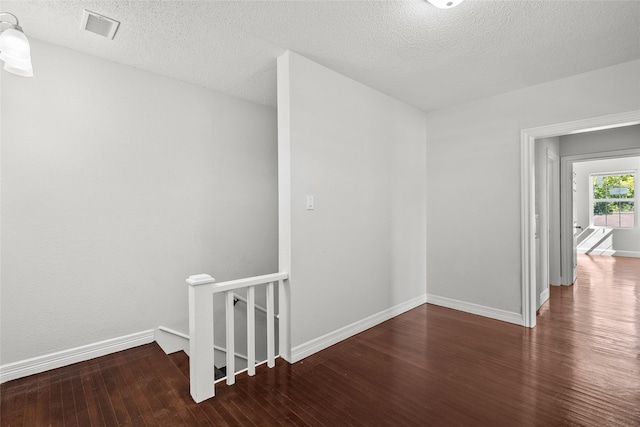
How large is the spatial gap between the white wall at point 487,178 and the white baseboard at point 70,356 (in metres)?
3.44

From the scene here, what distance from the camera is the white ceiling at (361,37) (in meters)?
1.98

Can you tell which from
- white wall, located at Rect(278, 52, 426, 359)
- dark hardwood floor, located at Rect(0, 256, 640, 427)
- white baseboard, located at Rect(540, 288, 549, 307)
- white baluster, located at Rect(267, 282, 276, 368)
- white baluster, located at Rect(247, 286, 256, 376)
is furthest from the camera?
white baseboard, located at Rect(540, 288, 549, 307)

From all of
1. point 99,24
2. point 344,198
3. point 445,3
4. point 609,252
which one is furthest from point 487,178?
point 609,252

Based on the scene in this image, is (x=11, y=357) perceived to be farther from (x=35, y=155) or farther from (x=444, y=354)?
(x=444, y=354)

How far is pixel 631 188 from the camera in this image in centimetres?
722

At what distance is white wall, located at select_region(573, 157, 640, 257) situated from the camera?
7.21 metres

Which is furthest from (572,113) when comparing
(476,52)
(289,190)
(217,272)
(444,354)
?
(217,272)

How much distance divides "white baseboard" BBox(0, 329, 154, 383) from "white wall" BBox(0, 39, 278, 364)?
0.16 ft

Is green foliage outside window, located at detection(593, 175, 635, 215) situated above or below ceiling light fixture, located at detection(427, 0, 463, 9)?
below

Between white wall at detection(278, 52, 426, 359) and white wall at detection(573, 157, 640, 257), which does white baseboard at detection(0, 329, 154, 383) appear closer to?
white wall at detection(278, 52, 426, 359)

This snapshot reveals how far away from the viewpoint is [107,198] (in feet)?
8.57

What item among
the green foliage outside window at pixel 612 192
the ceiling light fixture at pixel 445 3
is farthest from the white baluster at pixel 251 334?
the green foliage outside window at pixel 612 192

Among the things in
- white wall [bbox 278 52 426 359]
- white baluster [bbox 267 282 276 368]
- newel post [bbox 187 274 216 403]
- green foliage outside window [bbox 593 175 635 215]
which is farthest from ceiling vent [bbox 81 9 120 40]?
green foliage outside window [bbox 593 175 635 215]

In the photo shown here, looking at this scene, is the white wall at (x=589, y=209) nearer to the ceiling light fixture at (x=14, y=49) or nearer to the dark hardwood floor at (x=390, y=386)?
the dark hardwood floor at (x=390, y=386)
